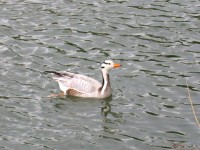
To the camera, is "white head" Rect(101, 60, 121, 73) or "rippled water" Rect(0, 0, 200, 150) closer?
"rippled water" Rect(0, 0, 200, 150)

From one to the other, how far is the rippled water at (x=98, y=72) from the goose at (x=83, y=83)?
339mm

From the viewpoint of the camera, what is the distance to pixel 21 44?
24.1m

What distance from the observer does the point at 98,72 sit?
2230 cm

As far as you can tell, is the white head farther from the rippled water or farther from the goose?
the rippled water

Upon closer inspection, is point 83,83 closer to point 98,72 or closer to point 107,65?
point 107,65

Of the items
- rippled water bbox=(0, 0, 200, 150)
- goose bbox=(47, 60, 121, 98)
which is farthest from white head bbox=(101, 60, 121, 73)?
rippled water bbox=(0, 0, 200, 150)

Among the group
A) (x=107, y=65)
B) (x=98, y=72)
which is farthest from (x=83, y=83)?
(x=98, y=72)

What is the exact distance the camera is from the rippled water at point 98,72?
1747 cm

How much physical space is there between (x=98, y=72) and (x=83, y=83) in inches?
64.1

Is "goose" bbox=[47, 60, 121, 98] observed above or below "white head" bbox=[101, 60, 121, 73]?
below

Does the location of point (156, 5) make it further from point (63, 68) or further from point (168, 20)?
point (63, 68)

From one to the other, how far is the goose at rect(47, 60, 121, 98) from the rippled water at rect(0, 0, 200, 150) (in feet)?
1.11

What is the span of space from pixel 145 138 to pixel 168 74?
189 inches

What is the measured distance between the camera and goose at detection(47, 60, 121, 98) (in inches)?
816
